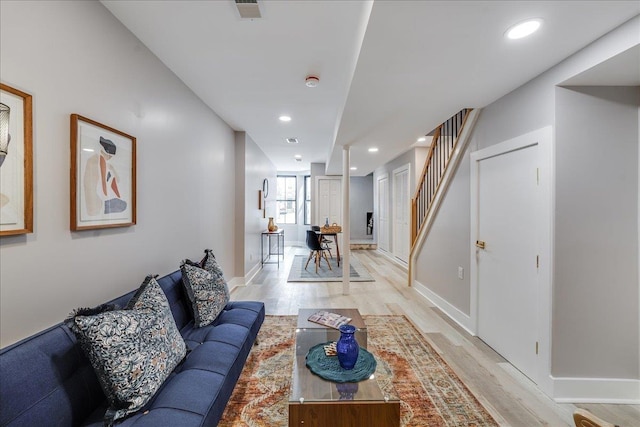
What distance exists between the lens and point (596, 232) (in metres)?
1.99

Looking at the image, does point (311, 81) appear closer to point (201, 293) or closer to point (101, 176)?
point (101, 176)

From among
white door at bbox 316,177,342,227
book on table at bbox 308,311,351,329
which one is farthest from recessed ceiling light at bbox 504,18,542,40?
white door at bbox 316,177,342,227

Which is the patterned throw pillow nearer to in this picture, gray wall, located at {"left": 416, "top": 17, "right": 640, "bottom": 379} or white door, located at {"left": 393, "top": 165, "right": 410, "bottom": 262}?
gray wall, located at {"left": 416, "top": 17, "right": 640, "bottom": 379}

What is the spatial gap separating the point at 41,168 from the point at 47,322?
76 centimetres

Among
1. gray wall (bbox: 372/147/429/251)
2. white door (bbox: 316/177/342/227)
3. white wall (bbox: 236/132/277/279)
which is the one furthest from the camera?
white door (bbox: 316/177/342/227)

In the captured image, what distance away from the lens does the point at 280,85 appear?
9.51 ft

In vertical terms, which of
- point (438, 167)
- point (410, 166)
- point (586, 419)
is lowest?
point (586, 419)

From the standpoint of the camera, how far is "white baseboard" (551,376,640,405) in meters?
1.97

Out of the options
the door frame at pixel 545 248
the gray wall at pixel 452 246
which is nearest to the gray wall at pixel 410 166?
the gray wall at pixel 452 246

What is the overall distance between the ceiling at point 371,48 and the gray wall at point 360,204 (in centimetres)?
633

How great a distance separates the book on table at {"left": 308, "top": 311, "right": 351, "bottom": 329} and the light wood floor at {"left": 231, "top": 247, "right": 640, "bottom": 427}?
101cm

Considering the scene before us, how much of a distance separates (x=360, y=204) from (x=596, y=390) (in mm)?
7853

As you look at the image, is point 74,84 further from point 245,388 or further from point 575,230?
point 575,230

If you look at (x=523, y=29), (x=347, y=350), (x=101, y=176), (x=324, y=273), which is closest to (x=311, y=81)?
(x=523, y=29)
